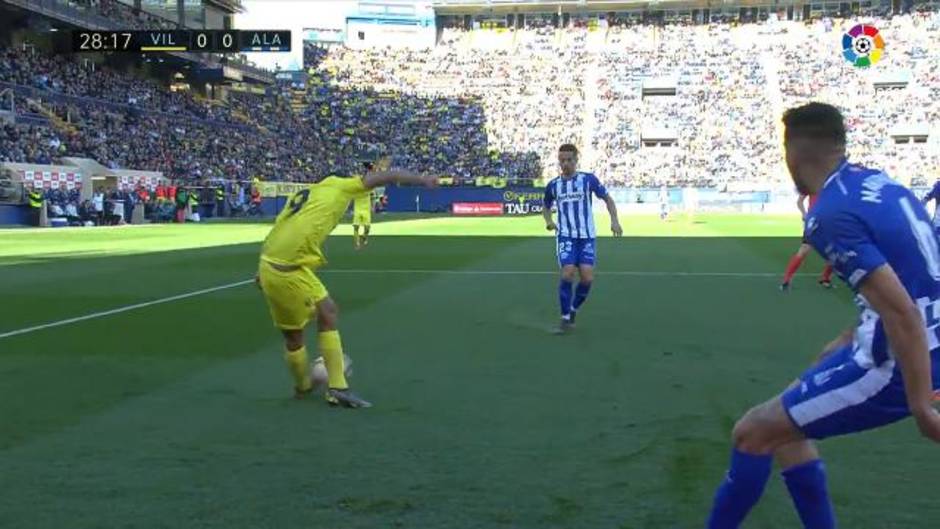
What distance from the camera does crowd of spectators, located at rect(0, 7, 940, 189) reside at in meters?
63.0

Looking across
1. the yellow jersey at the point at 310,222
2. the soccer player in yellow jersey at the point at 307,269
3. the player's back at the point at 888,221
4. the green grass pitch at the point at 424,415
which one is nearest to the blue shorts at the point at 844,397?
the player's back at the point at 888,221

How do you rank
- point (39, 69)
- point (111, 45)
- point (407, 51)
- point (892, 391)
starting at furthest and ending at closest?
1. point (407, 51)
2. point (39, 69)
3. point (111, 45)
4. point (892, 391)

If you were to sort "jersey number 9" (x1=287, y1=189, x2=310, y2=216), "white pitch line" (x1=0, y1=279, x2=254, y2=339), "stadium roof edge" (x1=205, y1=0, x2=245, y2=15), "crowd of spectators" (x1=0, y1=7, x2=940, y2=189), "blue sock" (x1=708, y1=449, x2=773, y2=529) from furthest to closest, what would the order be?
"stadium roof edge" (x1=205, y1=0, x2=245, y2=15) → "crowd of spectators" (x1=0, y1=7, x2=940, y2=189) → "white pitch line" (x1=0, y1=279, x2=254, y2=339) → "jersey number 9" (x1=287, y1=189, x2=310, y2=216) → "blue sock" (x1=708, y1=449, x2=773, y2=529)

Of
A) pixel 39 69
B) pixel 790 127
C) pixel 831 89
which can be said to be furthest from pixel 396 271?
pixel 831 89

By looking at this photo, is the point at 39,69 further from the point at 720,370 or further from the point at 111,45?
the point at 720,370

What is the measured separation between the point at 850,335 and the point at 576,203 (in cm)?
764

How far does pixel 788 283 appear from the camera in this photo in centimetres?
1483

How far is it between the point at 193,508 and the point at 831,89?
243ft

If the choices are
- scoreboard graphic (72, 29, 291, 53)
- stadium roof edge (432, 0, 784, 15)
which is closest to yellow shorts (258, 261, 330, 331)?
scoreboard graphic (72, 29, 291, 53)

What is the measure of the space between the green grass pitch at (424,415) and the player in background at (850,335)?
34.0 inches

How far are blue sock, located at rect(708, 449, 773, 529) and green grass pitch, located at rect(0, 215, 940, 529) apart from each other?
71 centimetres

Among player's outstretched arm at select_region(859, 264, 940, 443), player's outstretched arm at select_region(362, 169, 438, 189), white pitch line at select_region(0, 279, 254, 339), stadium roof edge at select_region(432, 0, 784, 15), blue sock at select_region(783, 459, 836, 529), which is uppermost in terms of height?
stadium roof edge at select_region(432, 0, 784, 15)

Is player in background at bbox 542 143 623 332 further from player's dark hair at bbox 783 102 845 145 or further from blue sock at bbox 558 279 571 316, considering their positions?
player's dark hair at bbox 783 102 845 145

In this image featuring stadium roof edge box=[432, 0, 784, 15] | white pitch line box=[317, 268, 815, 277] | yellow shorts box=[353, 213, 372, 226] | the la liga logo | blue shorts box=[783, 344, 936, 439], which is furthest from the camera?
stadium roof edge box=[432, 0, 784, 15]
